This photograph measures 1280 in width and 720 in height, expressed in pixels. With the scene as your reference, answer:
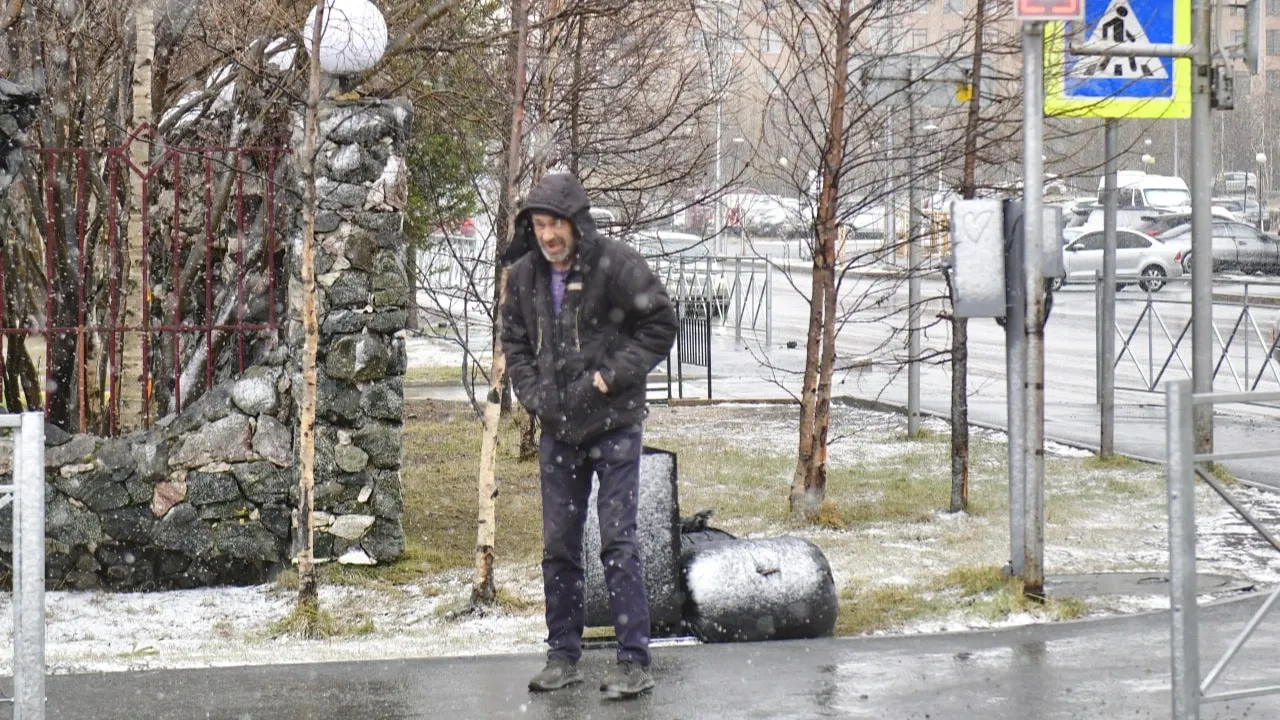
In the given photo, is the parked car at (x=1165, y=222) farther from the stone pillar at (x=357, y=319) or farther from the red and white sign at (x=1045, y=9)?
the red and white sign at (x=1045, y=9)

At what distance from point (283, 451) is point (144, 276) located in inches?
62.1

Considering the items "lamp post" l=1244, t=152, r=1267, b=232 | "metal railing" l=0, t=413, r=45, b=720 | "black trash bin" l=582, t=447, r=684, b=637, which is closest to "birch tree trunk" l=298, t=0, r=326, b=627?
"black trash bin" l=582, t=447, r=684, b=637

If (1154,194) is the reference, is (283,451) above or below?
below

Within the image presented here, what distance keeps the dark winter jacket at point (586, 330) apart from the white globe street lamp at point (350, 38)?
3.23 m

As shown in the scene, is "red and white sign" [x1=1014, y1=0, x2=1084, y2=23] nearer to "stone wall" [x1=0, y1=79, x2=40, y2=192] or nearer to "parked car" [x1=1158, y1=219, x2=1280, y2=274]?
"stone wall" [x1=0, y1=79, x2=40, y2=192]

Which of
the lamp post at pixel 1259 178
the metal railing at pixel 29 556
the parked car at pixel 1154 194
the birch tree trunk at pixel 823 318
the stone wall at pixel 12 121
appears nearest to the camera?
the metal railing at pixel 29 556

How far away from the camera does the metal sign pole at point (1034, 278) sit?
6.67 m

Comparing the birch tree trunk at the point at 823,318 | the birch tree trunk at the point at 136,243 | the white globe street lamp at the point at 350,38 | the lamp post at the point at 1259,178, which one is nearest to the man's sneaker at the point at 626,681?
the white globe street lamp at the point at 350,38

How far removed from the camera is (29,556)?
448 cm

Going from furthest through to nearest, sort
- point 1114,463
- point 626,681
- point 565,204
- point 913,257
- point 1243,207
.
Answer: point 1243,207 < point 913,257 < point 1114,463 < point 626,681 < point 565,204

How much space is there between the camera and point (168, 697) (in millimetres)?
5414

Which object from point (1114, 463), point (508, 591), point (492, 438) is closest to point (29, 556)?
point (492, 438)

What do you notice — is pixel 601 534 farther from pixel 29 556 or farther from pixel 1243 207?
pixel 1243 207

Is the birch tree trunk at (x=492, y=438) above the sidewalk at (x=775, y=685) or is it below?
above
